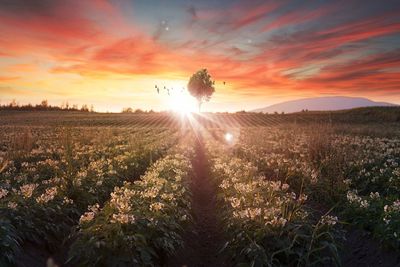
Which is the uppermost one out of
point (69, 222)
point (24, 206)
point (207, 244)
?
point (24, 206)

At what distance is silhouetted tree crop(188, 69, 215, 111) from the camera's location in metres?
114

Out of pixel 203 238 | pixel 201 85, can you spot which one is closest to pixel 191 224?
pixel 203 238

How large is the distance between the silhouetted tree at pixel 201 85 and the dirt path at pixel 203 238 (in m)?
101

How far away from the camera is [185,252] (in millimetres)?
7934

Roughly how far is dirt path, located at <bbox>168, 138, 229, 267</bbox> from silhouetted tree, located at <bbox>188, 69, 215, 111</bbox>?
101 m

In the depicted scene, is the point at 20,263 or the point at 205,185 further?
the point at 205,185

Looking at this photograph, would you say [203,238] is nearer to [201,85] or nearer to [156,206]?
[156,206]

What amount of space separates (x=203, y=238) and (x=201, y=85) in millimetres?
106247

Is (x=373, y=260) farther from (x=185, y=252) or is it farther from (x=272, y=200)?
(x=185, y=252)

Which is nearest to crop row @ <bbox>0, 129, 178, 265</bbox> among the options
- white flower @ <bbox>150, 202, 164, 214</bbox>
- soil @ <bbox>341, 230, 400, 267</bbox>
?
white flower @ <bbox>150, 202, 164, 214</bbox>

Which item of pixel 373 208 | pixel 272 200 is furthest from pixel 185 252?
pixel 373 208

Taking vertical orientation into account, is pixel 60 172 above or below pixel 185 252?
above

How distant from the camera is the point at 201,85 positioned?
4491 inches

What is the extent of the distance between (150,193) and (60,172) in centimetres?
420
